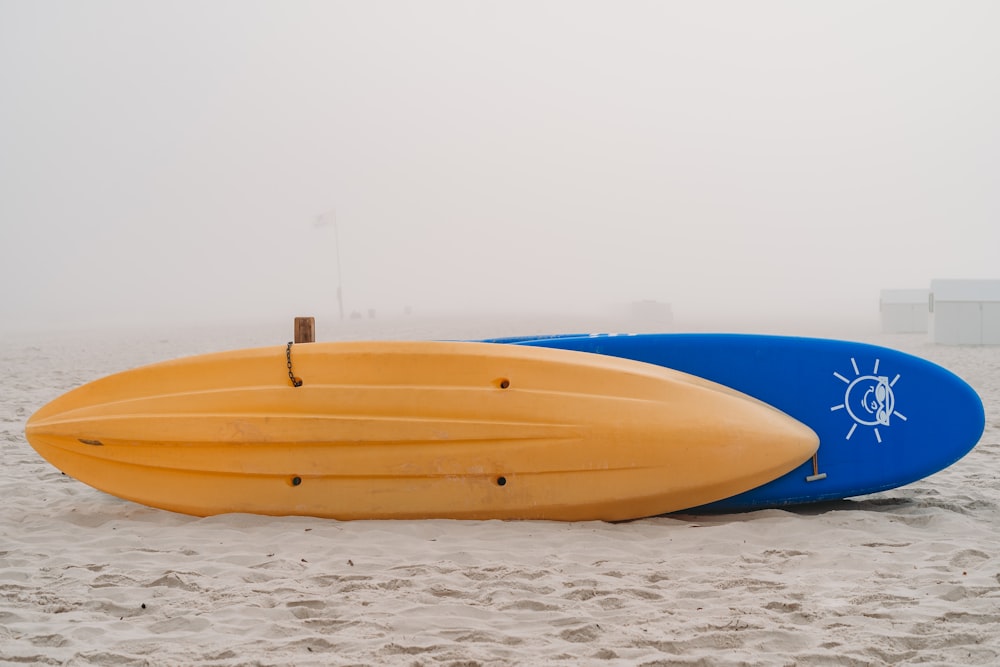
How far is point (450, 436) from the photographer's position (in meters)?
3.36

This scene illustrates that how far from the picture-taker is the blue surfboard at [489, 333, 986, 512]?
3537 millimetres

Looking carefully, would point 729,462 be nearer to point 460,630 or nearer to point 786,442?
point 786,442

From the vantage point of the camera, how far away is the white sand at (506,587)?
2090mm

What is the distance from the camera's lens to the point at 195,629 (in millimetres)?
2232

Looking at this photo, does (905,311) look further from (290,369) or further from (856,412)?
(290,369)

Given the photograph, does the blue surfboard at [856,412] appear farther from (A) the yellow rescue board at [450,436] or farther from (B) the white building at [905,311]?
(B) the white building at [905,311]

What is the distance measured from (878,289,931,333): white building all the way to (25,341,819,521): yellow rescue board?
625 inches

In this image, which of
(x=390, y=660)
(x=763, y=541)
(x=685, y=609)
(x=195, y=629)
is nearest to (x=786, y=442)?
(x=763, y=541)

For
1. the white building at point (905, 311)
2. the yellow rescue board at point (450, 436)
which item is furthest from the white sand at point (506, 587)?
the white building at point (905, 311)

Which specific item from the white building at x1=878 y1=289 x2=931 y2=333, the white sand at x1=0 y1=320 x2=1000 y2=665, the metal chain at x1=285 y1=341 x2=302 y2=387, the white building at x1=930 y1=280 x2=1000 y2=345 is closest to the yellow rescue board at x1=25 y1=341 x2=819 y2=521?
the metal chain at x1=285 y1=341 x2=302 y2=387

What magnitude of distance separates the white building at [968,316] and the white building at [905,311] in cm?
408

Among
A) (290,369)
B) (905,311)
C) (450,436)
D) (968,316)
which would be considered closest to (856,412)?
(450,436)

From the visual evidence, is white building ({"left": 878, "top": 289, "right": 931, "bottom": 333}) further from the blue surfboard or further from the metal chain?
the metal chain

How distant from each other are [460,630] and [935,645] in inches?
47.1
